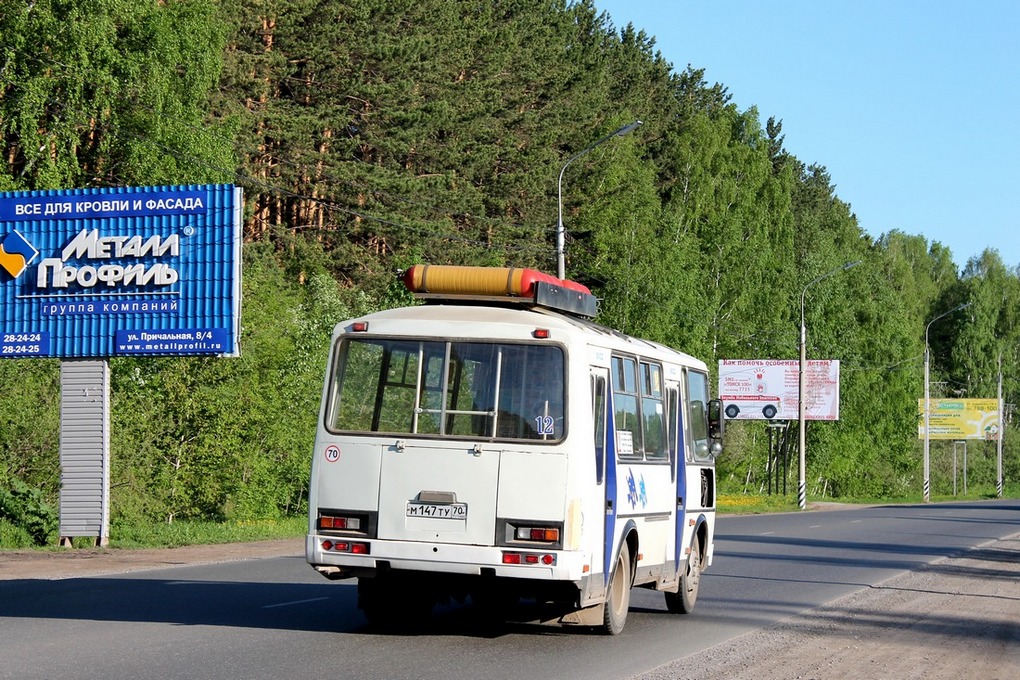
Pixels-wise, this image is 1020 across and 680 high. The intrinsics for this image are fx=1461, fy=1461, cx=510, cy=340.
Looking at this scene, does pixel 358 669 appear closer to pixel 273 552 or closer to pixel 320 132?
pixel 273 552

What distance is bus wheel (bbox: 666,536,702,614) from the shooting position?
1572cm

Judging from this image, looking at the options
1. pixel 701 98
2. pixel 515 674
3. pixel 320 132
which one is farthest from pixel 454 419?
pixel 701 98

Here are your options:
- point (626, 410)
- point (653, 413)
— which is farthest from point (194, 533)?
point (626, 410)

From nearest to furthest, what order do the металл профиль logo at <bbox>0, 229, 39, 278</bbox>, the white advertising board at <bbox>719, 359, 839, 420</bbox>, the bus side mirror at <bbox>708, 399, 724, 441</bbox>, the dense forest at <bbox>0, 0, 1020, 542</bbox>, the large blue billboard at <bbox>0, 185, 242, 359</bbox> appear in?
the bus side mirror at <bbox>708, 399, 724, 441</bbox> → the large blue billboard at <bbox>0, 185, 242, 359</bbox> → the металл профиль logo at <bbox>0, 229, 39, 278</bbox> → the dense forest at <bbox>0, 0, 1020, 542</bbox> → the white advertising board at <bbox>719, 359, 839, 420</bbox>

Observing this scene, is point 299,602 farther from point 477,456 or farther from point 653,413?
point 477,456

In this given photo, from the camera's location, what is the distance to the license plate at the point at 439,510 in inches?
466

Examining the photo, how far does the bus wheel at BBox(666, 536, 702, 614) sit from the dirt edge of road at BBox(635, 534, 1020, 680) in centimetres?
112

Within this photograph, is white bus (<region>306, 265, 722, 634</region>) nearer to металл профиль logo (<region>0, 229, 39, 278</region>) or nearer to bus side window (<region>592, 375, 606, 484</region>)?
bus side window (<region>592, 375, 606, 484</region>)

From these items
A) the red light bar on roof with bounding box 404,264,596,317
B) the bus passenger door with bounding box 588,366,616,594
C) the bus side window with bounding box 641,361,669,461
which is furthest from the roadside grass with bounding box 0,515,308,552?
the bus passenger door with bounding box 588,366,616,594

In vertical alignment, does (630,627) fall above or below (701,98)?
below

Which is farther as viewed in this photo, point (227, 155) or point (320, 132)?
point (320, 132)

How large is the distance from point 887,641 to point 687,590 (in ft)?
9.05

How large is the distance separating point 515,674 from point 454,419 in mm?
2398

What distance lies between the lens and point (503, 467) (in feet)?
38.9
